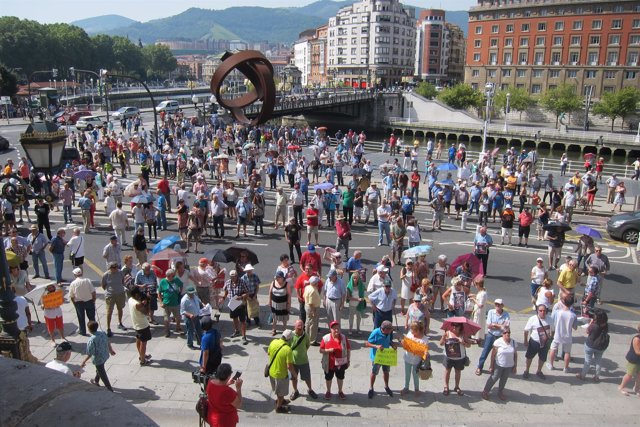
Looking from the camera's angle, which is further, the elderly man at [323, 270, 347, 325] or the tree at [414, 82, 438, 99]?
the tree at [414, 82, 438, 99]

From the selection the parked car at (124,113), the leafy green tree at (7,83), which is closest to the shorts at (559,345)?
the parked car at (124,113)

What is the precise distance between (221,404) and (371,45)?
143885mm

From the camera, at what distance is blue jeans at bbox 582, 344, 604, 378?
9.80m

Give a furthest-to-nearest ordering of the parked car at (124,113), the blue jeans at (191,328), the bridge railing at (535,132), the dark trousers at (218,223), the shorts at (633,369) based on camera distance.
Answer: the bridge railing at (535,132) → the parked car at (124,113) → the dark trousers at (218,223) → the blue jeans at (191,328) → the shorts at (633,369)

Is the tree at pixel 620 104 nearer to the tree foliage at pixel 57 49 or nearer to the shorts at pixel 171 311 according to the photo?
the shorts at pixel 171 311

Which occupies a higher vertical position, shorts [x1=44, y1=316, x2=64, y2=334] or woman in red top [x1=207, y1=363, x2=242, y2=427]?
woman in red top [x1=207, y1=363, x2=242, y2=427]

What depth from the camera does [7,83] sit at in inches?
2891

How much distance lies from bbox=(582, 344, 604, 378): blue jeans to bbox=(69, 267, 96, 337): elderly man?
30.7 ft

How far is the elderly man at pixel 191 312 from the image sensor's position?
34.2 ft

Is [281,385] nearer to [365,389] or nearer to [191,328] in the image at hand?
[365,389]

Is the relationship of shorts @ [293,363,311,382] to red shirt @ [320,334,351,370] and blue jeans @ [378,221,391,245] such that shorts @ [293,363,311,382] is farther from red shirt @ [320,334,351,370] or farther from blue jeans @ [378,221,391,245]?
blue jeans @ [378,221,391,245]

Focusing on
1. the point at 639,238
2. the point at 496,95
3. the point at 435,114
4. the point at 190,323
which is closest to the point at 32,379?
the point at 190,323

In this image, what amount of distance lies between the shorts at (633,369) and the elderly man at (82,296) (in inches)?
392

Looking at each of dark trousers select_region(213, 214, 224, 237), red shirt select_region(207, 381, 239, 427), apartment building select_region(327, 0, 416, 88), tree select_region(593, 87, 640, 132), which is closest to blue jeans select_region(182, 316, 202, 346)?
red shirt select_region(207, 381, 239, 427)
